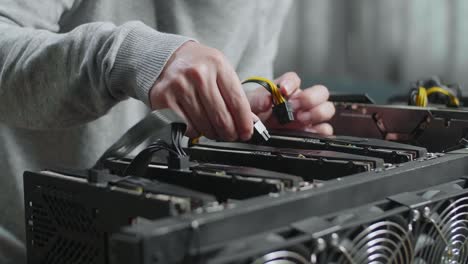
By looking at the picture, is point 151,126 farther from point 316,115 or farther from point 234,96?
point 316,115

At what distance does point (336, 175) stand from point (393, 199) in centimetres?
9

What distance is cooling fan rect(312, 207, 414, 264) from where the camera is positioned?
0.52 metres

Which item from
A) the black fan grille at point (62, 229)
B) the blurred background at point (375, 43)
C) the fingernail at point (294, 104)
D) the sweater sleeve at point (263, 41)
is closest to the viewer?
the black fan grille at point (62, 229)

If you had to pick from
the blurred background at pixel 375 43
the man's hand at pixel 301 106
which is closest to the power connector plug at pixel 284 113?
the man's hand at pixel 301 106

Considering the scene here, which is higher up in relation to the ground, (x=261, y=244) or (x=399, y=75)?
(x=399, y=75)

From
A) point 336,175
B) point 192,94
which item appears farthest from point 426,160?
point 192,94

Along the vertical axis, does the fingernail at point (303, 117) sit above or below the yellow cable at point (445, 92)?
below

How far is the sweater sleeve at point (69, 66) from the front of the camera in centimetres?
68

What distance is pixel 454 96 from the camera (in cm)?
104

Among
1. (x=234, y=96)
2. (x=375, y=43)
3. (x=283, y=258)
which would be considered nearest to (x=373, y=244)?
(x=283, y=258)

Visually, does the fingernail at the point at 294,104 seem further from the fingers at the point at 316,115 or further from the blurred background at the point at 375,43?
the blurred background at the point at 375,43

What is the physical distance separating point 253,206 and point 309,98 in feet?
1.58

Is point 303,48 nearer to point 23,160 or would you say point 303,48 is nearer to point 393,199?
point 23,160

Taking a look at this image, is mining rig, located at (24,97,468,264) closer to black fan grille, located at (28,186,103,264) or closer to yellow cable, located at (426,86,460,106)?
black fan grille, located at (28,186,103,264)
